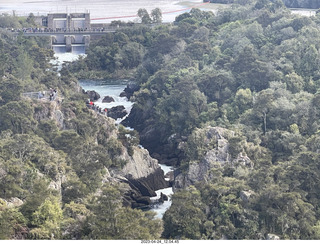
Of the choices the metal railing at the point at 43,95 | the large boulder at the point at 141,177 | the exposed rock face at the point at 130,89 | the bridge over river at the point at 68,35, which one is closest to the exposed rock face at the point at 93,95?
the exposed rock face at the point at 130,89

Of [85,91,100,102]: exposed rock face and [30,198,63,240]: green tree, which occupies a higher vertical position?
[85,91,100,102]: exposed rock face

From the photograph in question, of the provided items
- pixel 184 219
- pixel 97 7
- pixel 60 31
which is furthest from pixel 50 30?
pixel 184 219

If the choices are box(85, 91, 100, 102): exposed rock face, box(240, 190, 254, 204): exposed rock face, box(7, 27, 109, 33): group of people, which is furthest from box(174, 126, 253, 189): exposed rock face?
box(7, 27, 109, 33): group of people

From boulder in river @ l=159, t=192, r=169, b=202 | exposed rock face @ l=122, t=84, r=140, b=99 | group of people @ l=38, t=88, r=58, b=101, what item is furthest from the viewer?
exposed rock face @ l=122, t=84, r=140, b=99

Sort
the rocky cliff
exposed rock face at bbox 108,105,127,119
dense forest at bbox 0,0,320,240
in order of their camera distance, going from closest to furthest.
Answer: dense forest at bbox 0,0,320,240 < the rocky cliff < exposed rock face at bbox 108,105,127,119

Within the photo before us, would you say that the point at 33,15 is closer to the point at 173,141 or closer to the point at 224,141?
the point at 173,141

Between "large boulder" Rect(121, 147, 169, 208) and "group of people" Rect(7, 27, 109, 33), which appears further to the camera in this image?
"group of people" Rect(7, 27, 109, 33)

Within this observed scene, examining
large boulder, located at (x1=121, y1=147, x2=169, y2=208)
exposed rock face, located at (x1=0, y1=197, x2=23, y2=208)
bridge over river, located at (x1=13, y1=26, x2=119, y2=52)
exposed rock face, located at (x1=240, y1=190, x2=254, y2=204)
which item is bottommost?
large boulder, located at (x1=121, y1=147, x2=169, y2=208)

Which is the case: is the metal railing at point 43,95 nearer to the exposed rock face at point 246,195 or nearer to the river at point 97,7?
the exposed rock face at point 246,195

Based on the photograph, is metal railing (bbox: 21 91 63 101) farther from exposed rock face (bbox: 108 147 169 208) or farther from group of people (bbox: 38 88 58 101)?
exposed rock face (bbox: 108 147 169 208)
